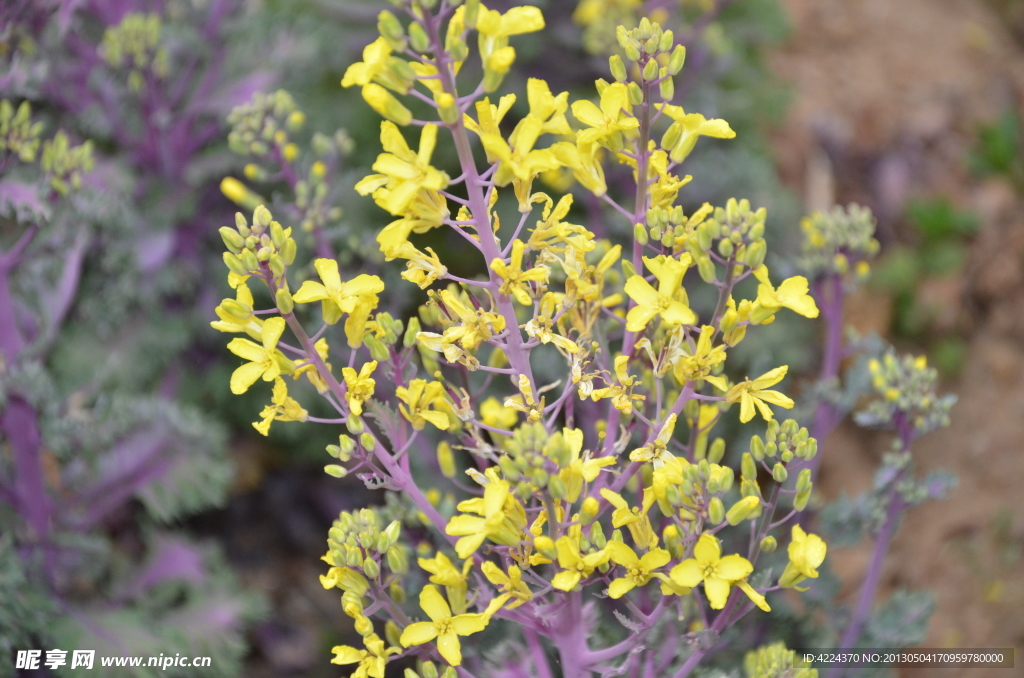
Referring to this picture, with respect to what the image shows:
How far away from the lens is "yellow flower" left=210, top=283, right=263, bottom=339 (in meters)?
1.01

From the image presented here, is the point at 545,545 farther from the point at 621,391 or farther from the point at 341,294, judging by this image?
the point at 341,294

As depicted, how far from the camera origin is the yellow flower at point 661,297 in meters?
0.97

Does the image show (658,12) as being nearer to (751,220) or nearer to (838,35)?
(838,35)

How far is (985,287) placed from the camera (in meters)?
2.79

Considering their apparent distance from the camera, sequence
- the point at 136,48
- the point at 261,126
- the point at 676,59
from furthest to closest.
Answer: the point at 136,48 < the point at 261,126 < the point at 676,59

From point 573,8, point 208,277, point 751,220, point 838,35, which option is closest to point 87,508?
point 208,277

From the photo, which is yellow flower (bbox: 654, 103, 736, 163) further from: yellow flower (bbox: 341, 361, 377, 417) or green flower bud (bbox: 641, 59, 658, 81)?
yellow flower (bbox: 341, 361, 377, 417)

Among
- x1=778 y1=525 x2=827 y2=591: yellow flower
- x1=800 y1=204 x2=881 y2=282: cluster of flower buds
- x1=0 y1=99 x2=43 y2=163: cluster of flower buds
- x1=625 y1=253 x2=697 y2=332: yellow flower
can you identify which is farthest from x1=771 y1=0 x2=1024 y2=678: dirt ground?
x1=0 y1=99 x2=43 y2=163: cluster of flower buds

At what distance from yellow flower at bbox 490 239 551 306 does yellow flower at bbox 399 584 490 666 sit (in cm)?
42

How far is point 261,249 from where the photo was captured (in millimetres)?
990

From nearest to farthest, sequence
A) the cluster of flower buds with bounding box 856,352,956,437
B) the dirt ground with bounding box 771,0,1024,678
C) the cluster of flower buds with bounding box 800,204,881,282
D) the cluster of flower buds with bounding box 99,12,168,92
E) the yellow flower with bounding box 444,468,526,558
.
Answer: the yellow flower with bounding box 444,468,526,558 < the cluster of flower buds with bounding box 856,352,956,437 < the cluster of flower buds with bounding box 800,204,881,282 < the cluster of flower buds with bounding box 99,12,168,92 < the dirt ground with bounding box 771,0,1024,678

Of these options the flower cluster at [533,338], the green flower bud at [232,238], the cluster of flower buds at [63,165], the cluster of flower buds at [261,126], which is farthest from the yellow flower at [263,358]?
the cluster of flower buds at [63,165]

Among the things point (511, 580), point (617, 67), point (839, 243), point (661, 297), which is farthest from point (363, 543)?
point (839, 243)

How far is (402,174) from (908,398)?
3.43 feet
